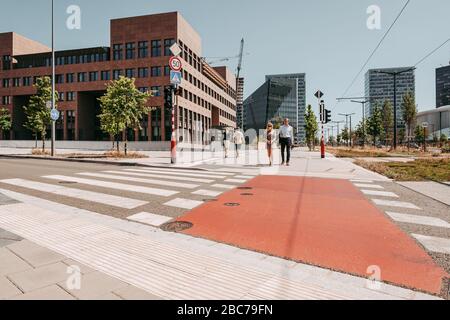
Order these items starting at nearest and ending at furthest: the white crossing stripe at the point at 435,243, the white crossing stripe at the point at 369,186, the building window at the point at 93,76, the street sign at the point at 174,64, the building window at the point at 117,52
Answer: the white crossing stripe at the point at 435,243 < the white crossing stripe at the point at 369,186 < the street sign at the point at 174,64 < the building window at the point at 117,52 < the building window at the point at 93,76

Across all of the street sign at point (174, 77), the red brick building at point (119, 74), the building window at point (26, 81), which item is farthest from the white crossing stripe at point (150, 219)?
the building window at point (26, 81)

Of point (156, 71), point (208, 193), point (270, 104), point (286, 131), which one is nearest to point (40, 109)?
point (156, 71)

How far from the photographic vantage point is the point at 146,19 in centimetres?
4819

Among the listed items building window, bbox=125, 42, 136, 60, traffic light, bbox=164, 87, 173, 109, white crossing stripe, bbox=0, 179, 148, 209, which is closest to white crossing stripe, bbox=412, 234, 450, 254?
white crossing stripe, bbox=0, 179, 148, 209

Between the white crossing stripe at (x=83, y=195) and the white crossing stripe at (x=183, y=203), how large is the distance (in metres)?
0.58

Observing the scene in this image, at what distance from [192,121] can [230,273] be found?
53.3m

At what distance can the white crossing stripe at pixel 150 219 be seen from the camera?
4824mm

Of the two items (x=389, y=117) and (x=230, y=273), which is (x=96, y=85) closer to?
(x=230, y=273)

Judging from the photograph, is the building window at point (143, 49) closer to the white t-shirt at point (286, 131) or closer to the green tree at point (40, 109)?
the green tree at point (40, 109)

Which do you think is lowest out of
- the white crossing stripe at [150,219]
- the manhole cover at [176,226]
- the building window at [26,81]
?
the manhole cover at [176,226]

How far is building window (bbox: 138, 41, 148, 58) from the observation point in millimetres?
48438

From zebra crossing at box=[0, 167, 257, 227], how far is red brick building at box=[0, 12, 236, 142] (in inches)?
1449
